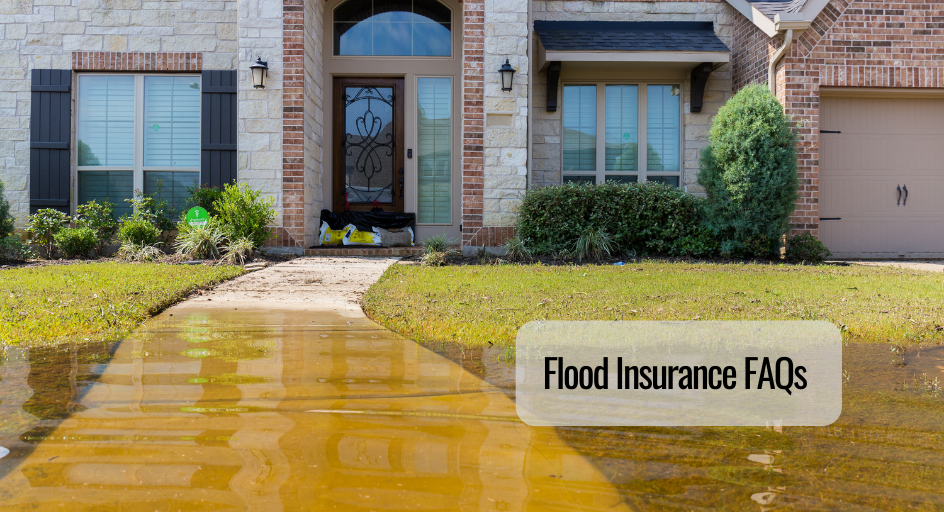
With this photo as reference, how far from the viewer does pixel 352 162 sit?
30.2ft

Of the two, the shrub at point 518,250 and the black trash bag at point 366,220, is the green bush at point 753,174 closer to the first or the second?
the shrub at point 518,250

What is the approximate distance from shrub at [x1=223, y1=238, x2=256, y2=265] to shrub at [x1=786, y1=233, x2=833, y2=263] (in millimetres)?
6417

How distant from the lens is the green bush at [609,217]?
7.52 m

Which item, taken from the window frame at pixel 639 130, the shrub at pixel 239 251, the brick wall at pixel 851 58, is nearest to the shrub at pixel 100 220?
the shrub at pixel 239 251

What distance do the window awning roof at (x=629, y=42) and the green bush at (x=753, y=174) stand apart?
1.22 meters

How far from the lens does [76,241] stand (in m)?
7.55

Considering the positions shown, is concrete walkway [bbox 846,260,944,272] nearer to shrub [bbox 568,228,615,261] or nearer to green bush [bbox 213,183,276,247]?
shrub [bbox 568,228,615,261]

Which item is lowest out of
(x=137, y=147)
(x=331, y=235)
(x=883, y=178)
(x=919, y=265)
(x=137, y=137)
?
(x=919, y=265)

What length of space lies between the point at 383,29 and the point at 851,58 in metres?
6.29

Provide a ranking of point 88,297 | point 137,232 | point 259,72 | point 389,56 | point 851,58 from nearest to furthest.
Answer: point 88,297
point 137,232
point 259,72
point 851,58
point 389,56

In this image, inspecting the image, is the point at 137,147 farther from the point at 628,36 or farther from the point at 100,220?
the point at 628,36

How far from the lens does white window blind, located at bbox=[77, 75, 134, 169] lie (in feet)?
28.4

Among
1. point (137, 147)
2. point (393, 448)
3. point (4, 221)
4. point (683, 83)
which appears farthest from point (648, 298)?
point (137, 147)

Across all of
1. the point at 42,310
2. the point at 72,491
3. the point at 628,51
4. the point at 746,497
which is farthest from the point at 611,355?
the point at 628,51
